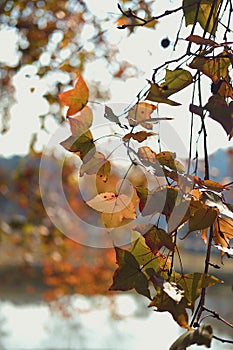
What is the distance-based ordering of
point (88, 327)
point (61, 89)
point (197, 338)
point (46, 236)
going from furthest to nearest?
point (88, 327) → point (46, 236) → point (61, 89) → point (197, 338)

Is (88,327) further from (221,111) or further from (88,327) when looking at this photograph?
(221,111)

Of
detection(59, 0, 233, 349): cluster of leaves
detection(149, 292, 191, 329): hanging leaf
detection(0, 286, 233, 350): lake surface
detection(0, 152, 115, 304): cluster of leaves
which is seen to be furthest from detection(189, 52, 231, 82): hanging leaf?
detection(0, 286, 233, 350): lake surface

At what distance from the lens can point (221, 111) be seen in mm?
277

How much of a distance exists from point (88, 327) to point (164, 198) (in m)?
3.20

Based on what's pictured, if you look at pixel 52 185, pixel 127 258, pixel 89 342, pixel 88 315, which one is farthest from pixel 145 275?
pixel 88 315

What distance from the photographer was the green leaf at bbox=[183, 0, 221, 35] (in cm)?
31

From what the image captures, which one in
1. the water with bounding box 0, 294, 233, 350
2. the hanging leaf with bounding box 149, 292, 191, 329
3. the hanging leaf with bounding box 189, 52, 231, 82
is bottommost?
the hanging leaf with bounding box 149, 292, 191, 329

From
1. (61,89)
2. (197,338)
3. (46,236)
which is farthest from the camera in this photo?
(46,236)

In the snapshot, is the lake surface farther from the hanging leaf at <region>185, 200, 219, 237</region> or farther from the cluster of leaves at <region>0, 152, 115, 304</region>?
the hanging leaf at <region>185, 200, 219, 237</region>

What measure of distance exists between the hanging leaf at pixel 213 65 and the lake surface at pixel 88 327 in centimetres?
238

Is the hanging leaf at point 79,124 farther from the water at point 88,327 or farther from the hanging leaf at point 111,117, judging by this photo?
the water at point 88,327

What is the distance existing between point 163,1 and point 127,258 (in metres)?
0.31

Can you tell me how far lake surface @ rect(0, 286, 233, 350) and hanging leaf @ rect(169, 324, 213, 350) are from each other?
2390 millimetres

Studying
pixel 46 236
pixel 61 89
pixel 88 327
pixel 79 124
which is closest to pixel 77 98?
pixel 79 124
